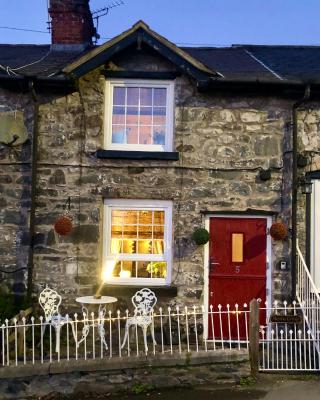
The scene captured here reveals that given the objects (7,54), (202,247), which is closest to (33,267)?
(202,247)

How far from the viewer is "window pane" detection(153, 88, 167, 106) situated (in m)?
9.22

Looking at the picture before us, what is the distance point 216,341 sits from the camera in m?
8.55

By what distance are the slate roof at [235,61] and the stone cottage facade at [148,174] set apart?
0.21 meters

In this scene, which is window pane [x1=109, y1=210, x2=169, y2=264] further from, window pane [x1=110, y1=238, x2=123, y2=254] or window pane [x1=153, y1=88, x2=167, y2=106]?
window pane [x1=153, y1=88, x2=167, y2=106]

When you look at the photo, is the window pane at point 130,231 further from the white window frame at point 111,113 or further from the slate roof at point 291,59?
the slate roof at point 291,59

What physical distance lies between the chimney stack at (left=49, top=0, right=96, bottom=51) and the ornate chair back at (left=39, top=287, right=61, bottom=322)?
601 centimetres

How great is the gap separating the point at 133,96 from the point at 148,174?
5.07ft

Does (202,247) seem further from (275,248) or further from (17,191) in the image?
(17,191)

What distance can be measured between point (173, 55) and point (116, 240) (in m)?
3.54

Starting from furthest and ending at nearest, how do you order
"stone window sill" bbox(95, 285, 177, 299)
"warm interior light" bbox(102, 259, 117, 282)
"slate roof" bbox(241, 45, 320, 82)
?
"slate roof" bbox(241, 45, 320, 82) → "warm interior light" bbox(102, 259, 117, 282) → "stone window sill" bbox(95, 285, 177, 299)

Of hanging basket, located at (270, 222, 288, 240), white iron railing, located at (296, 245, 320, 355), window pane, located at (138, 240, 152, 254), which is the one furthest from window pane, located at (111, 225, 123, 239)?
white iron railing, located at (296, 245, 320, 355)

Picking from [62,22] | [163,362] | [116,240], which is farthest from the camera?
[62,22]

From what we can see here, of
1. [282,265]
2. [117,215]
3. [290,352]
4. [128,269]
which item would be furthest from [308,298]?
[117,215]

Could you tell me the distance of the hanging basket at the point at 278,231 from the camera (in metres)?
8.54
